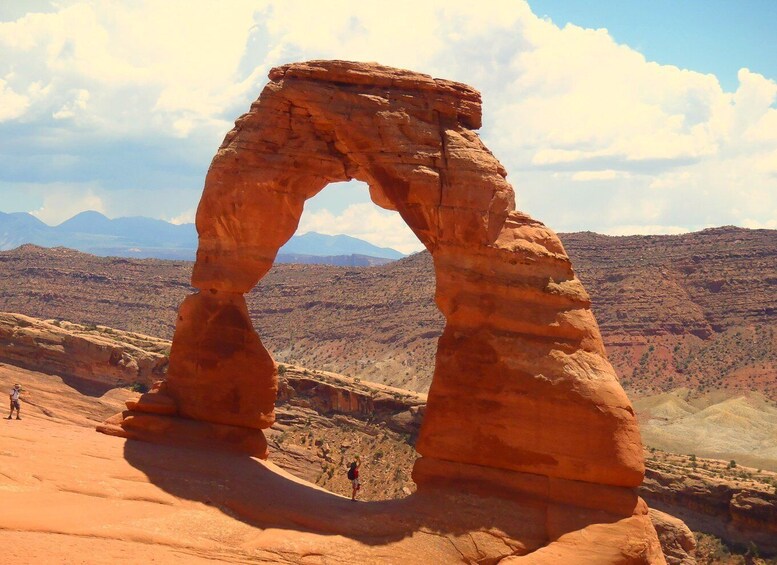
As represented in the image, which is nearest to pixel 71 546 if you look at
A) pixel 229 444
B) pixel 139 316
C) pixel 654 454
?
pixel 229 444

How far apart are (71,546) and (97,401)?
Result: 22.2 metres

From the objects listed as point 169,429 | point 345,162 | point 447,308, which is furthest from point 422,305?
point 447,308

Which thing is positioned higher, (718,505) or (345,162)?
(345,162)

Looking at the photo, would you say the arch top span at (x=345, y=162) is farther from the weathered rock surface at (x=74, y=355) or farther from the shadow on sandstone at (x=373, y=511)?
the weathered rock surface at (x=74, y=355)

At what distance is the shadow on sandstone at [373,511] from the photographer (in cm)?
1697

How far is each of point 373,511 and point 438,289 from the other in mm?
4417

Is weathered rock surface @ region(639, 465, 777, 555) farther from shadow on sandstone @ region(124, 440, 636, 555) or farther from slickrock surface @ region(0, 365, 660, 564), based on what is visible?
shadow on sandstone @ region(124, 440, 636, 555)

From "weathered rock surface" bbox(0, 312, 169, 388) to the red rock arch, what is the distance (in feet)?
57.2

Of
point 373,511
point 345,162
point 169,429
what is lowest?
point 373,511

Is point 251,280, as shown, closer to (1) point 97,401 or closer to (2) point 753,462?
(1) point 97,401

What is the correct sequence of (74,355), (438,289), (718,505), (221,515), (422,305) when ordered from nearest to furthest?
(221,515) → (438,289) → (74,355) → (718,505) → (422,305)

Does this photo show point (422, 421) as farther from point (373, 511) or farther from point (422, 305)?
point (422, 305)

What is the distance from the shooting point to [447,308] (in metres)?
18.8

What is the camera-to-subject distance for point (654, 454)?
45438 millimetres
